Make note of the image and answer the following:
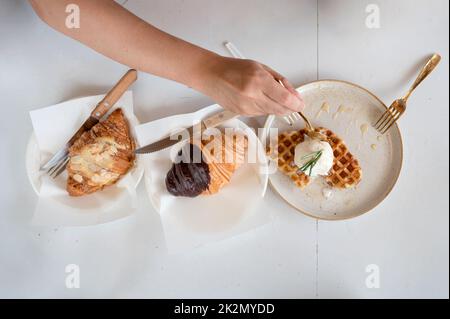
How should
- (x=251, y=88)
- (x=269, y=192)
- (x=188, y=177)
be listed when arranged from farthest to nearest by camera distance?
(x=269, y=192), (x=188, y=177), (x=251, y=88)

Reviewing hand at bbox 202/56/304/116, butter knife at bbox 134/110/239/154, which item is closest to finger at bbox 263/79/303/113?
hand at bbox 202/56/304/116

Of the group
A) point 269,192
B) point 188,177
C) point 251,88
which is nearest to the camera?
point 251,88

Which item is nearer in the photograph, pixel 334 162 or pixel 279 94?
pixel 279 94

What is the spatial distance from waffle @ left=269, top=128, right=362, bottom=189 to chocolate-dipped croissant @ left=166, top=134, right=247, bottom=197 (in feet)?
0.36

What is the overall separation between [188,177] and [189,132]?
12 cm

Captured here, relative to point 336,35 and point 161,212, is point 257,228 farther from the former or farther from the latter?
point 336,35

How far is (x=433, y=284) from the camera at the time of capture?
106 cm

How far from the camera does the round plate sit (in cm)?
100

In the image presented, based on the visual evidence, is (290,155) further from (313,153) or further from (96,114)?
(96,114)

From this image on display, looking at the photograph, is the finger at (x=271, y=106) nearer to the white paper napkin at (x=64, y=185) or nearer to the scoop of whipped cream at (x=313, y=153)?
the scoop of whipped cream at (x=313, y=153)

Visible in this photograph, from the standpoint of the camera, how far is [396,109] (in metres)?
1.01

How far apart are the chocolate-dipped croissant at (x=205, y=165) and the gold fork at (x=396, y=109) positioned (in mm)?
361

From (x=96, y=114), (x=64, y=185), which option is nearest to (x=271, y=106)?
(x=96, y=114)

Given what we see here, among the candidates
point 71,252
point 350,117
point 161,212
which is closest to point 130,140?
point 161,212
